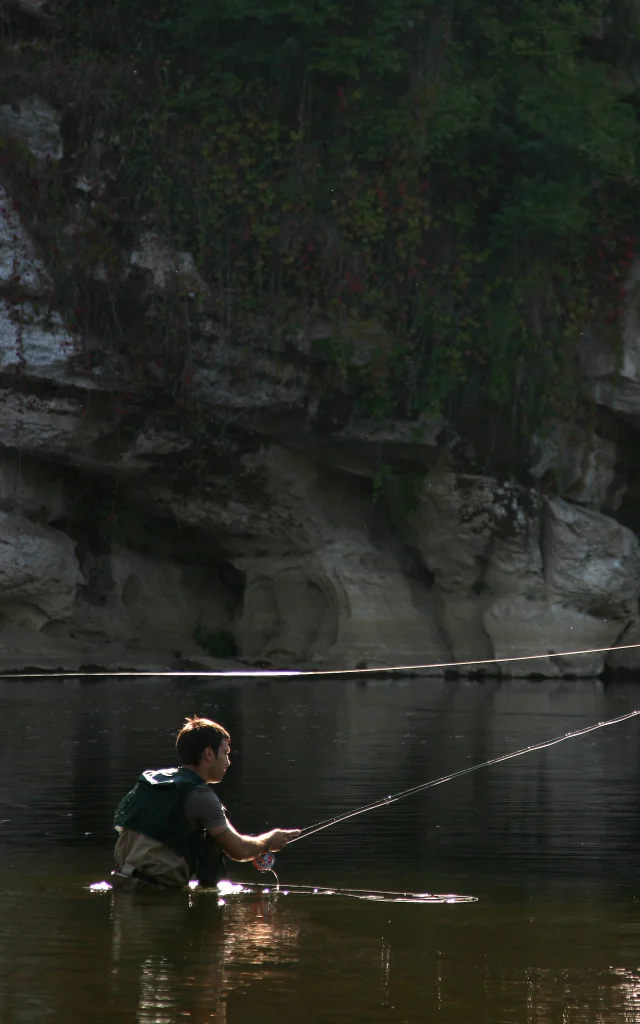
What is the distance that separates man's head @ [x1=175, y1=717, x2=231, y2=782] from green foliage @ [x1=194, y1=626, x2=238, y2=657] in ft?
65.9

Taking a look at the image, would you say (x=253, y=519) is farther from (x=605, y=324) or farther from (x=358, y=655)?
(x=605, y=324)

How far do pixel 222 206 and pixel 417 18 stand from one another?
410 centimetres

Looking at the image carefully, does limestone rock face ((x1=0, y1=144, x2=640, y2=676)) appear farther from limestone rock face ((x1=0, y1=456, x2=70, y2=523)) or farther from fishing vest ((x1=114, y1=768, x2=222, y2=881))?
fishing vest ((x1=114, y1=768, x2=222, y2=881))

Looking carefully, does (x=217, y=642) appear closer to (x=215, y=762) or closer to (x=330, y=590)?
(x=330, y=590)

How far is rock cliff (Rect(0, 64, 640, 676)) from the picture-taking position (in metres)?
25.4

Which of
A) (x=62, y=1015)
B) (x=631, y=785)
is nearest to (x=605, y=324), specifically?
(x=631, y=785)

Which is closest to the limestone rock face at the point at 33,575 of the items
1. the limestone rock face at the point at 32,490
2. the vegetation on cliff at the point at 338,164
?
the limestone rock face at the point at 32,490

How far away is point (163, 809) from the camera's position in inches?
292

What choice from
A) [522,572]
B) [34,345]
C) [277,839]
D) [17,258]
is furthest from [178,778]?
[522,572]

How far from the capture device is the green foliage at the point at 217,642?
90.7 ft

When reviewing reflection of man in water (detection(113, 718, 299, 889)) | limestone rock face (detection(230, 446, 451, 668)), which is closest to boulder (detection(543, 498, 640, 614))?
limestone rock face (detection(230, 446, 451, 668))

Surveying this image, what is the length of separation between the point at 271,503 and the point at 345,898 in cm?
1925

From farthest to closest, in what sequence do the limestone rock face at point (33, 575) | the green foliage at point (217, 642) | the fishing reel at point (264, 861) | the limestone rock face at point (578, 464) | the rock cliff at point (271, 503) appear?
the green foliage at point (217, 642)
the limestone rock face at point (578, 464)
the rock cliff at point (271, 503)
the limestone rock face at point (33, 575)
the fishing reel at point (264, 861)

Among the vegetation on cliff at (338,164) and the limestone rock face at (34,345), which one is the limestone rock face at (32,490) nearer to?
the limestone rock face at (34,345)
